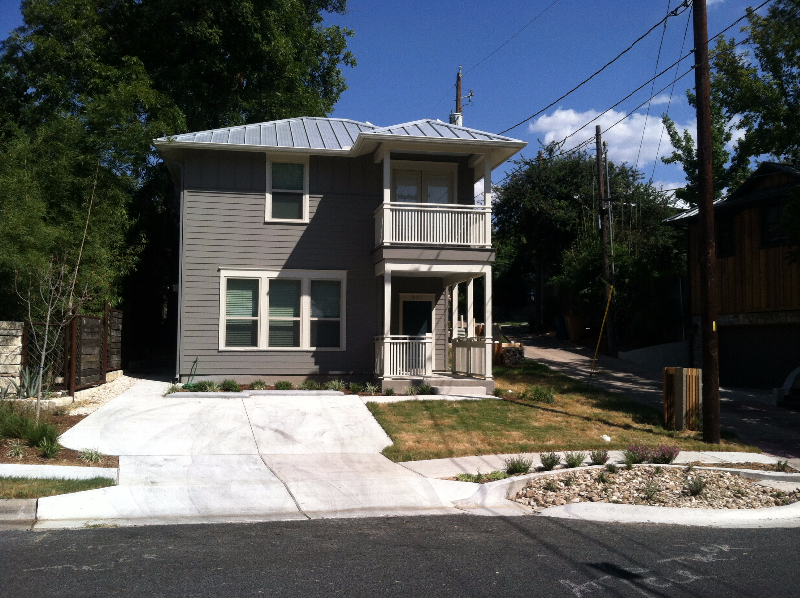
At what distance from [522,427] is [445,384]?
3.62 meters

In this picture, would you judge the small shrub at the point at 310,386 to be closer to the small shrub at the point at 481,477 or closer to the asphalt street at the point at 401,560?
the small shrub at the point at 481,477

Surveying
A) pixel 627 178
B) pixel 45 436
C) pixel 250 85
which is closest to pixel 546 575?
pixel 45 436

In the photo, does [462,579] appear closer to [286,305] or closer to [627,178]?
[286,305]

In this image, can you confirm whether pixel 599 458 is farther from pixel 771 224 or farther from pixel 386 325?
pixel 771 224

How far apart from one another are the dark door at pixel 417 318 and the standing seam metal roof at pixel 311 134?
15.0 ft

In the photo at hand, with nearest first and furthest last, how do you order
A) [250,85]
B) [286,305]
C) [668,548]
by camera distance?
[668,548], [286,305], [250,85]

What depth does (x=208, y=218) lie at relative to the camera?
57.4 ft

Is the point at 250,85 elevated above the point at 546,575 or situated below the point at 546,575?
above

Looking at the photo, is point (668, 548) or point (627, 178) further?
point (627, 178)

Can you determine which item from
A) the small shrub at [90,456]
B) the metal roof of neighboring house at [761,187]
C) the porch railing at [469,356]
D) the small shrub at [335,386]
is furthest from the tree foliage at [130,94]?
the metal roof of neighboring house at [761,187]

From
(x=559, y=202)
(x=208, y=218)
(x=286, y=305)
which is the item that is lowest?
(x=286, y=305)

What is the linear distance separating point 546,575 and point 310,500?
12.0ft

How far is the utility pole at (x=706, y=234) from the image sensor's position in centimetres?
1241

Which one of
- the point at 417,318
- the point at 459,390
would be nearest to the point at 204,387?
the point at 459,390
